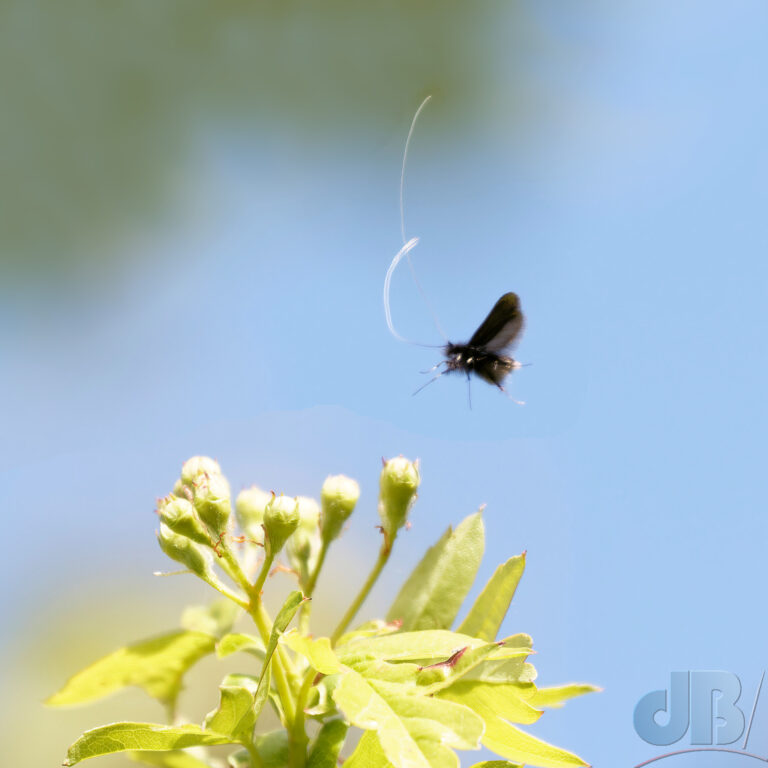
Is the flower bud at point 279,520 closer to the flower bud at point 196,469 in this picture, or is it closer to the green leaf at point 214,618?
the flower bud at point 196,469

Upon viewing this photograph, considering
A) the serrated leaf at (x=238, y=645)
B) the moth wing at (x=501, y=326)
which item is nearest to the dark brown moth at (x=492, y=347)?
the moth wing at (x=501, y=326)

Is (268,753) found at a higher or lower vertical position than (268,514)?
lower

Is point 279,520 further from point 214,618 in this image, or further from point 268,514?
point 214,618

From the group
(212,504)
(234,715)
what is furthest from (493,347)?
(234,715)

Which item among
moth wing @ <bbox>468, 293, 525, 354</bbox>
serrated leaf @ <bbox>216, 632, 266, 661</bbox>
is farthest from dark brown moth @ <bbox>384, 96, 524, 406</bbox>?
serrated leaf @ <bbox>216, 632, 266, 661</bbox>

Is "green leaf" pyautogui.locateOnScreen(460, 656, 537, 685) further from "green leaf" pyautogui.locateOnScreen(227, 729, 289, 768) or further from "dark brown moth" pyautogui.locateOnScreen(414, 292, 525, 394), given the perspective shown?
"dark brown moth" pyautogui.locateOnScreen(414, 292, 525, 394)

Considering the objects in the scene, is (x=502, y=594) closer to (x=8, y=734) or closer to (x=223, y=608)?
(x=223, y=608)

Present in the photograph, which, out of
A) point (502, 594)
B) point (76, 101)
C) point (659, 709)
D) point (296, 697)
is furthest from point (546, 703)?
point (76, 101)
